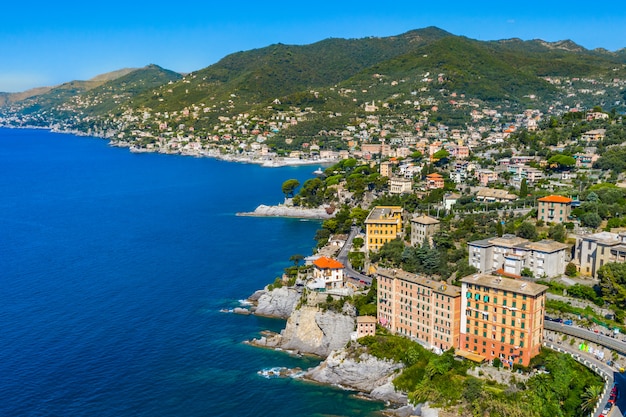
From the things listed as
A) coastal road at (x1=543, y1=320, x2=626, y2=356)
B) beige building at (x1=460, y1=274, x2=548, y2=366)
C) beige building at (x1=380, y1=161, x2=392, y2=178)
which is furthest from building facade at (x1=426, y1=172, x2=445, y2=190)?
coastal road at (x1=543, y1=320, x2=626, y2=356)

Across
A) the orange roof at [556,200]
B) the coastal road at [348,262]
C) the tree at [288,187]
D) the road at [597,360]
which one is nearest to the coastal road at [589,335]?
the road at [597,360]

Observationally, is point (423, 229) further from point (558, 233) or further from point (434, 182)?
point (434, 182)

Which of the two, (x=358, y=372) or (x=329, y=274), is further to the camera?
(x=329, y=274)

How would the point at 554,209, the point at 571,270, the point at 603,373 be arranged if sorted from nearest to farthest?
the point at 603,373
the point at 571,270
the point at 554,209

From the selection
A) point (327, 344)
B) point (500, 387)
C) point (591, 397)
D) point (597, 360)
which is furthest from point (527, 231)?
point (591, 397)

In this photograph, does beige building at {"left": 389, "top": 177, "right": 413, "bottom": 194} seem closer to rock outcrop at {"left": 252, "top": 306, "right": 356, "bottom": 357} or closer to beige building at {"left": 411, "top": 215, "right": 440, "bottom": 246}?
beige building at {"left": 411, "top": 215, "right": 440, "bottom": 246}

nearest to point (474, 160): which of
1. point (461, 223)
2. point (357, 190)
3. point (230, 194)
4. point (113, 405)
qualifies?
point (357, 190)

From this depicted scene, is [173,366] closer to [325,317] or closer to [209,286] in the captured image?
[325,317]
